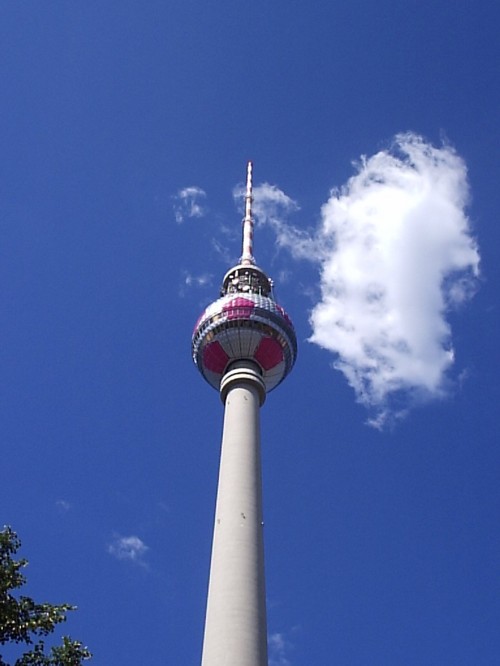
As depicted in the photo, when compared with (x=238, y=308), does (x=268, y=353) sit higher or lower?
lower

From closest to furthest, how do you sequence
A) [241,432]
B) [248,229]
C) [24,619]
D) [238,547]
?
[24,619] → [238,547] → [241,432] → [248,229]

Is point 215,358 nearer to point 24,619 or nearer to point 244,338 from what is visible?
point 244,338

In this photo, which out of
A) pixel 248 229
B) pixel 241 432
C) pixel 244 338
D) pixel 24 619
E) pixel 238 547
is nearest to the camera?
pixel 24 619

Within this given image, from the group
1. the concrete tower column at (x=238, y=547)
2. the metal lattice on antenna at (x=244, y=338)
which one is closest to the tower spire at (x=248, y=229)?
the metal lattice on antenna at (x=244, y=338)

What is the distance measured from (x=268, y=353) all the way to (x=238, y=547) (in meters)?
19.9

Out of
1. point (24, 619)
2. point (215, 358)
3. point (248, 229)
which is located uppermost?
point (248, 229)

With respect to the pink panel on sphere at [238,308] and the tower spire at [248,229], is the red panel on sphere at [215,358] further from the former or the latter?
the tower spire at [248,229]

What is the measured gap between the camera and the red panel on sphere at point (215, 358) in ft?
201

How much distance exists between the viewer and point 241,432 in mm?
52875

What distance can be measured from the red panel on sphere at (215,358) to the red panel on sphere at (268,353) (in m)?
2.79

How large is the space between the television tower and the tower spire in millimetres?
105

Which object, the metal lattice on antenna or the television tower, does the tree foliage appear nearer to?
the television tower

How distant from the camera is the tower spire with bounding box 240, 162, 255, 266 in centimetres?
7078

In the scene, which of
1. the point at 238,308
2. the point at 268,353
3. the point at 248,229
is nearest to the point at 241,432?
the point at 268,353
